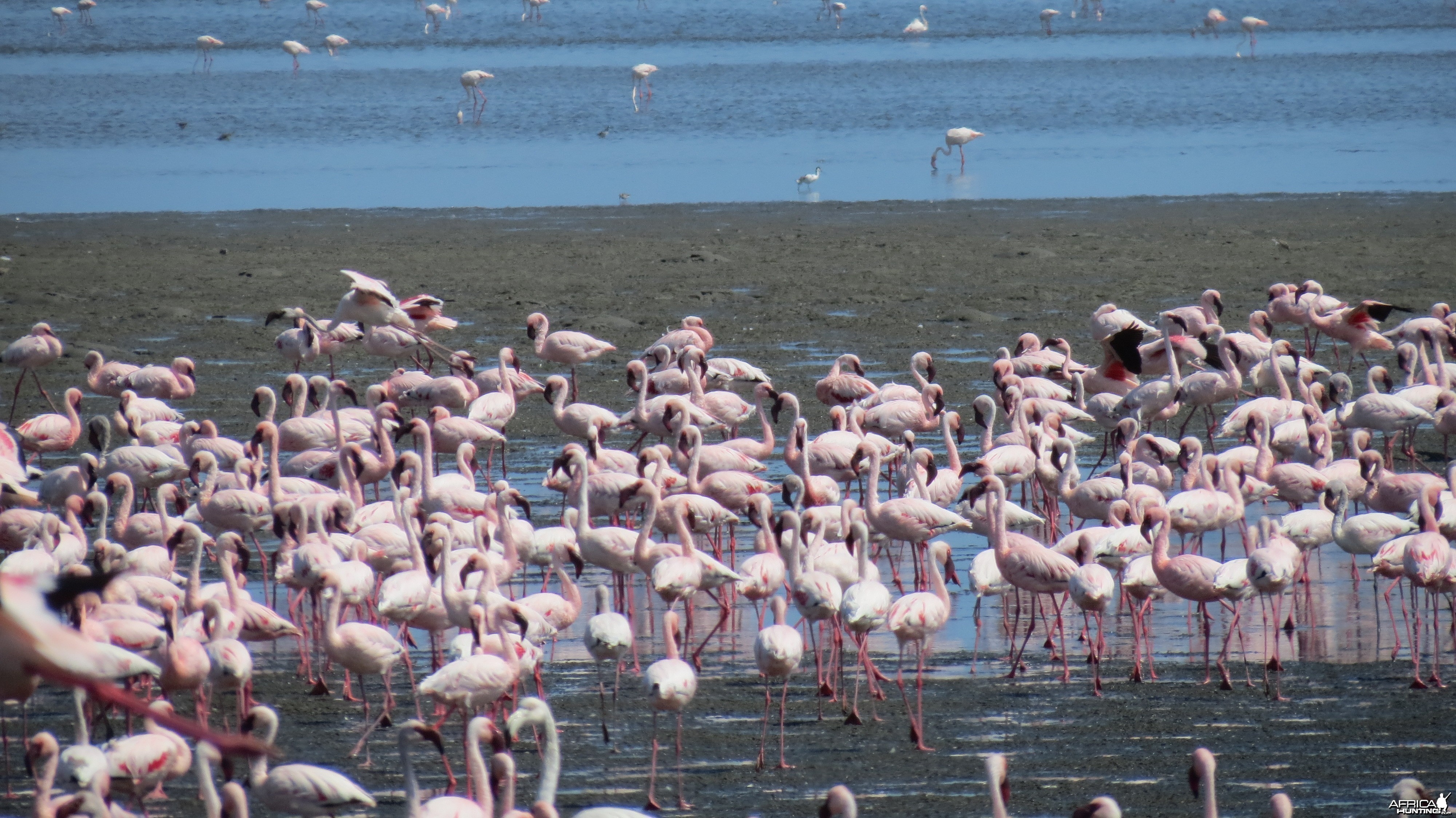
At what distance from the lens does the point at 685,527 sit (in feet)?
23.6

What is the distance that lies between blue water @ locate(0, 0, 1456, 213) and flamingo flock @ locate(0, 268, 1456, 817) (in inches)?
494

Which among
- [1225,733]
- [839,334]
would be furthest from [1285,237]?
[1225,733]

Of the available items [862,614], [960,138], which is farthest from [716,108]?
[862,614]

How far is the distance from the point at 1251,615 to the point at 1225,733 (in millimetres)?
1806

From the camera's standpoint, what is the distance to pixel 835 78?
4050cm

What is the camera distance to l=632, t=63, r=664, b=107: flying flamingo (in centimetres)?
3594

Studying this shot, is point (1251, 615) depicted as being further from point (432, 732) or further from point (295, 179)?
point (295, 179)

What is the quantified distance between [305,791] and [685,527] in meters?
2.65

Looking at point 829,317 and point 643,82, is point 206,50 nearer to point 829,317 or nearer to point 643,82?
point 643,82

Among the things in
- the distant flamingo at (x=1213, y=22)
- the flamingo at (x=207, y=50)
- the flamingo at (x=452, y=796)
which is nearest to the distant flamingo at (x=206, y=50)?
the flamingo at (x=207, y=50)

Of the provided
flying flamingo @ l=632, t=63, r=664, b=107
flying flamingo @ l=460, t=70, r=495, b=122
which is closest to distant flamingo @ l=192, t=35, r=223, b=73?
flying flamingo @ l=460, t=70, r=495, b=122

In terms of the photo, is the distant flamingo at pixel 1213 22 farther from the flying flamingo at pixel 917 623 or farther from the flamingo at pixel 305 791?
the flamingo at pixel 305 791

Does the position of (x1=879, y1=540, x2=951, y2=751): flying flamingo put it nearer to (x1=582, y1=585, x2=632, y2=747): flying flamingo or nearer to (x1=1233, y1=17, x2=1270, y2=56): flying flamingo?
(x1=582, y1=585, x2=632, y2=747): flying flamingo

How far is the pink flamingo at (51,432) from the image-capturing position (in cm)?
1024
